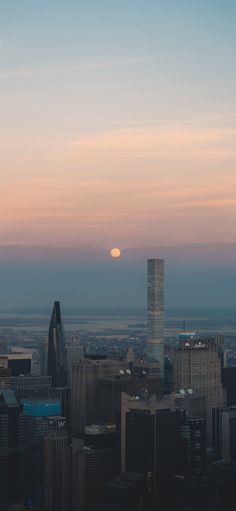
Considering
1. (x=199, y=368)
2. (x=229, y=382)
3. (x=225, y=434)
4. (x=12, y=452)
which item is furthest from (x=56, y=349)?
(x=12, y=452)

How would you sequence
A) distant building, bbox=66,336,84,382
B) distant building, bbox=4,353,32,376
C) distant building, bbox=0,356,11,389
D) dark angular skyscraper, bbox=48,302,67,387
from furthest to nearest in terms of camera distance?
distant building, bbox=4,353,32,376 → dark angular skyscraper, bbox=48,302,67,387 → distant building, bbox=66,336,84,382 → distant building, bbox=0,356,11,389

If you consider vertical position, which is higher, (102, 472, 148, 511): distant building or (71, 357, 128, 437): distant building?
(71, 357, 128, 437): distant building

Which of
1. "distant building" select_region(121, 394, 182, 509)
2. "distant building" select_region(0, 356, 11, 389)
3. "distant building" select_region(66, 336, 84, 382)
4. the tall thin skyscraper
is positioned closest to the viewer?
"distant building" select_region(121, 394, 182, 509)

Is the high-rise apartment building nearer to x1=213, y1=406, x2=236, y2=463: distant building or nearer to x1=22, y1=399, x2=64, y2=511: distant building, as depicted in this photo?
x1=213, y1=406, x2=236, y2=463: distant building

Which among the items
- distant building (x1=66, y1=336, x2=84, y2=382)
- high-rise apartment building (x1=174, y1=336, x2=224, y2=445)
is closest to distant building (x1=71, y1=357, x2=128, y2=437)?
distant building (x1=66, y1=336, x2=84, y2=382)

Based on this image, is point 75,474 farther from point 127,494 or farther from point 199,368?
point 199,368

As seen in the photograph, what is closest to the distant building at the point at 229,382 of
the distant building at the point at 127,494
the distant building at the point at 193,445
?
the distant building at the point at 193,445

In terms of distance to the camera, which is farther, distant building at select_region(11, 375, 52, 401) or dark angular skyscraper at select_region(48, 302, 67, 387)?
dark angular skyscraper at select_region(48, 302, 67, 387)
